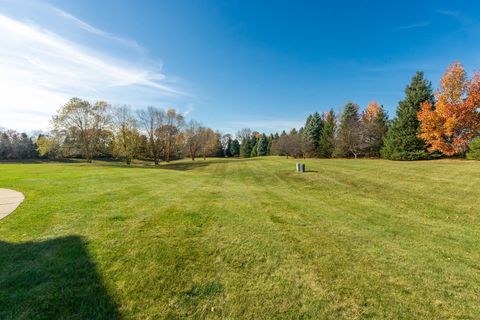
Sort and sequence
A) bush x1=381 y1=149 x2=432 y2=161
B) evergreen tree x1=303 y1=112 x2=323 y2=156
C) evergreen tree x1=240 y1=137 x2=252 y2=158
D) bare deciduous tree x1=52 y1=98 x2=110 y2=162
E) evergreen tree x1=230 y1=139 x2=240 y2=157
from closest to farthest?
bush x1=381 y1=149 x2=432 y2=161, bare deciduous tree x1=52 y1=98 x2=110 y2=162, evergreen tree x1=303 y1=112 x2=323 y2=156, evergreen tree x1=240 y1=137 x2=252 y2=158, evergreen tree x1=230 y1=139 x2=240 y2=157

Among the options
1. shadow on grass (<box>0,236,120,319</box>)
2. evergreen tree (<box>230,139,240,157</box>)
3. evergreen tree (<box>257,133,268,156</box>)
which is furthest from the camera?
evergreen tree (<box>230,139,240,157</box>)

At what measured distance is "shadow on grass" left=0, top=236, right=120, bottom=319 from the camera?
7.91 feet

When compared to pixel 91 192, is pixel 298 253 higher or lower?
lower

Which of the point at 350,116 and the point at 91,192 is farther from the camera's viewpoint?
the point at 350,116

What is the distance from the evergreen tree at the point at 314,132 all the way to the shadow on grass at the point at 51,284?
49.0 meters

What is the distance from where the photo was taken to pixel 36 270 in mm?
3115

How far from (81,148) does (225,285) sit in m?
41.6

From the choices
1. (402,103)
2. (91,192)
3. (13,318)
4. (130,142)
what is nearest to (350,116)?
(402,103)

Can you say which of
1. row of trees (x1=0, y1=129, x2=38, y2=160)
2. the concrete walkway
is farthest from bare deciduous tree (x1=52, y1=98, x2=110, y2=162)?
row of trees (x1=0, y1=129, x2=38, y2=160)

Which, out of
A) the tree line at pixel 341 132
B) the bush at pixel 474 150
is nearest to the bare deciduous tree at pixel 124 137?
the tree line at pixel 341 132

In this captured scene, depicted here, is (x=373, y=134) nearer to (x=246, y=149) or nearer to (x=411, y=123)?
(x=411, y=123)

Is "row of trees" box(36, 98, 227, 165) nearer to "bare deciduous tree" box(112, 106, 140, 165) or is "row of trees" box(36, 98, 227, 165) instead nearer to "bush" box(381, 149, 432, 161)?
"bare deciduous tree" box(112, 106, 140, 165)

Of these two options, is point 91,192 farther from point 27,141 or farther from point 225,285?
point 27,141

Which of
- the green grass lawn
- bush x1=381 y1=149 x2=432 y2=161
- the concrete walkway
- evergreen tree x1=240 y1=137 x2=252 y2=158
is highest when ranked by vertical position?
Answer: evergreen tree x1=240 y1=137 x2=252 y2=158
